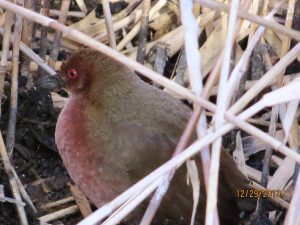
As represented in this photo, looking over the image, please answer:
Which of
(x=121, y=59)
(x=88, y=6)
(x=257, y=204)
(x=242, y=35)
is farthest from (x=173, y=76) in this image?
(x=121, y=59)

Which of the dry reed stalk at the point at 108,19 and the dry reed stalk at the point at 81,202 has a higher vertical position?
the dry reed stalk at the point at 108,19

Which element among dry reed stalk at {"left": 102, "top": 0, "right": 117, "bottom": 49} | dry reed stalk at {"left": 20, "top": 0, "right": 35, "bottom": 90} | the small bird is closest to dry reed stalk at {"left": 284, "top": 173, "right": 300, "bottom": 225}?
the small bird

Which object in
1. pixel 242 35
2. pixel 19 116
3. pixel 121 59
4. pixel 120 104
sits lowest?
pixel 19 116

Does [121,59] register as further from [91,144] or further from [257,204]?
[257,204]

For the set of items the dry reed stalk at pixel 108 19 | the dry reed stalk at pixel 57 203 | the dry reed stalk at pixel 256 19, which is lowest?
the dry reed stalk at pixel 57 203

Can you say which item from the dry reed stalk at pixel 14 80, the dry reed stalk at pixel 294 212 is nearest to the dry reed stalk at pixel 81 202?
the dry reed stalk at pixel 14 80

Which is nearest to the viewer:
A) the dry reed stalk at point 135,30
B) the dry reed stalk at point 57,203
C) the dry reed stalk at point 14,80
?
the dry reed stalk at point 14,80

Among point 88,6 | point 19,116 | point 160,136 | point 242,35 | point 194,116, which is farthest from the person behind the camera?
point 88,6

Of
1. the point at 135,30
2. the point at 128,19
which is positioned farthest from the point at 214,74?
the point at 128,19
